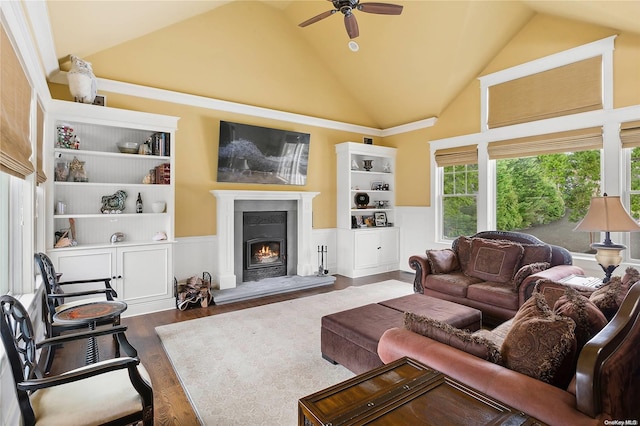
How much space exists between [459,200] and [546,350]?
192 inches

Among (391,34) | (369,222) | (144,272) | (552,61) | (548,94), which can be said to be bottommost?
(144,272)

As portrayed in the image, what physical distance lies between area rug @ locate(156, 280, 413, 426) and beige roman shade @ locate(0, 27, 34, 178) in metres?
1.93

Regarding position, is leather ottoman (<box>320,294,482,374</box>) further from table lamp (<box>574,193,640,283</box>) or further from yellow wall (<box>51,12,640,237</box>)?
yellow wall (<box>51,12,640,237</box>)

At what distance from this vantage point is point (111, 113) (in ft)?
13.5

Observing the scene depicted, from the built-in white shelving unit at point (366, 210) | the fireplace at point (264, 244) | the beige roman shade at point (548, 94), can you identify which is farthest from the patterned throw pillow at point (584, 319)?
the built-in white shelving unit at point (366, 210)

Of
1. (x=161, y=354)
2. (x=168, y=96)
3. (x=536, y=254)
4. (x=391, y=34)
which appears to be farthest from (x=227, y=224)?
(x=536, y=254)

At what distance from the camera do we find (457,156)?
5.91m

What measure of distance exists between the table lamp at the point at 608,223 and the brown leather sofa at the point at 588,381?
2004 mm

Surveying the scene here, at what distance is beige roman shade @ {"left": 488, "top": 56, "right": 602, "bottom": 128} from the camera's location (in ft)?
14.4

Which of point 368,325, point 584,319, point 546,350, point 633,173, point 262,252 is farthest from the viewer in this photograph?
point 262,252

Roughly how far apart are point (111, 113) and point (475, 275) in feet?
16.4

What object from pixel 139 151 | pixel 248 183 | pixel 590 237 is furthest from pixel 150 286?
pixel 590 237

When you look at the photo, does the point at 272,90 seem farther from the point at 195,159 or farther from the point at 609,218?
the point at 609,218

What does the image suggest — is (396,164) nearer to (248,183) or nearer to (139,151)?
(248,183)
